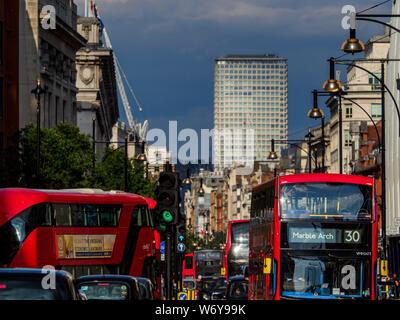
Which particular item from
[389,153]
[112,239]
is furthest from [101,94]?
[112,239]

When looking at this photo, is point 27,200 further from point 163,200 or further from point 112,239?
point 163,200

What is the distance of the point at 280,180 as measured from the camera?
24.9m

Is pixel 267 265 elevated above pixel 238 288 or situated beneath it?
elevated above

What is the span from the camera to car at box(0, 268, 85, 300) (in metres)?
12.3

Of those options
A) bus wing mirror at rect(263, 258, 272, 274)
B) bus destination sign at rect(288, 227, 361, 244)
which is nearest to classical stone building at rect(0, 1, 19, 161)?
bus wing mirror at rect(263, 258, 272, 274)

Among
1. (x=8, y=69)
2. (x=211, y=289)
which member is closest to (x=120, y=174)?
(x=8, y=69)

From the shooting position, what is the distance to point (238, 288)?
31.5 metres

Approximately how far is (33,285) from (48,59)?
68.7 metres

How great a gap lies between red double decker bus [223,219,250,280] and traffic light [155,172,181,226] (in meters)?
27.5
